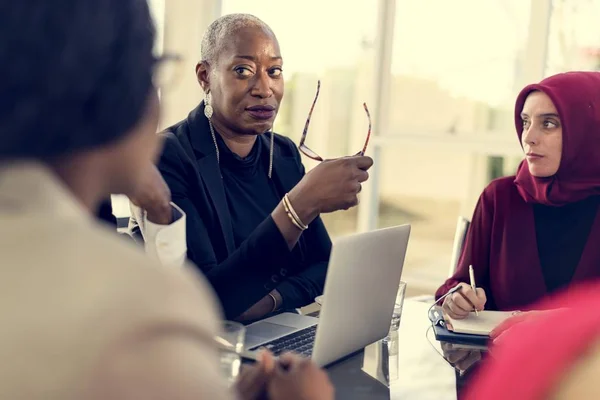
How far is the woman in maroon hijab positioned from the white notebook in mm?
273

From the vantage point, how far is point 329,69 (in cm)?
392

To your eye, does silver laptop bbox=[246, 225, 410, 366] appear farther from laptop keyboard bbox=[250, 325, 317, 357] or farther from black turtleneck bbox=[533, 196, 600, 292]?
black turtleneck bbox=[533, 196, 600, 292]

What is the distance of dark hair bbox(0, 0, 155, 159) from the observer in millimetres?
517

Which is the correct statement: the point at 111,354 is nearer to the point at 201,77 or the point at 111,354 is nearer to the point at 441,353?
the point at 441,353

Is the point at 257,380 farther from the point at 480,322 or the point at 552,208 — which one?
the point at 552,208

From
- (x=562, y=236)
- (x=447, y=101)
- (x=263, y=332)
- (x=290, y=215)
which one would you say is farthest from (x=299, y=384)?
(x=447, y=101)

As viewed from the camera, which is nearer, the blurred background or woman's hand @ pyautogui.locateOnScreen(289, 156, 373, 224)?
woman's hand @ pyautogui.locateOnScreen(289, 156, 373, 224)

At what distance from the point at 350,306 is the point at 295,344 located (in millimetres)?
154

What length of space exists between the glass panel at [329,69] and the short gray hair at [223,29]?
1.80m

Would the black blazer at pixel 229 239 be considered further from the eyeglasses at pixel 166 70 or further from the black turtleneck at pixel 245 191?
the eyeglasses at pixel 166 70

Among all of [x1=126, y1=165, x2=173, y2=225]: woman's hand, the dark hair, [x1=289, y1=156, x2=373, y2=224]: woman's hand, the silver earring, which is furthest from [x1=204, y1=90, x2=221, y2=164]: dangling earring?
the dark hair

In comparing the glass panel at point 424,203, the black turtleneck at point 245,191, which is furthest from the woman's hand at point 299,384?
the glass panel at point 424,203

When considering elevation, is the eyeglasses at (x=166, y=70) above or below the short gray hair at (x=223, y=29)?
below

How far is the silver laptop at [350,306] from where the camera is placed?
4.02 feet
